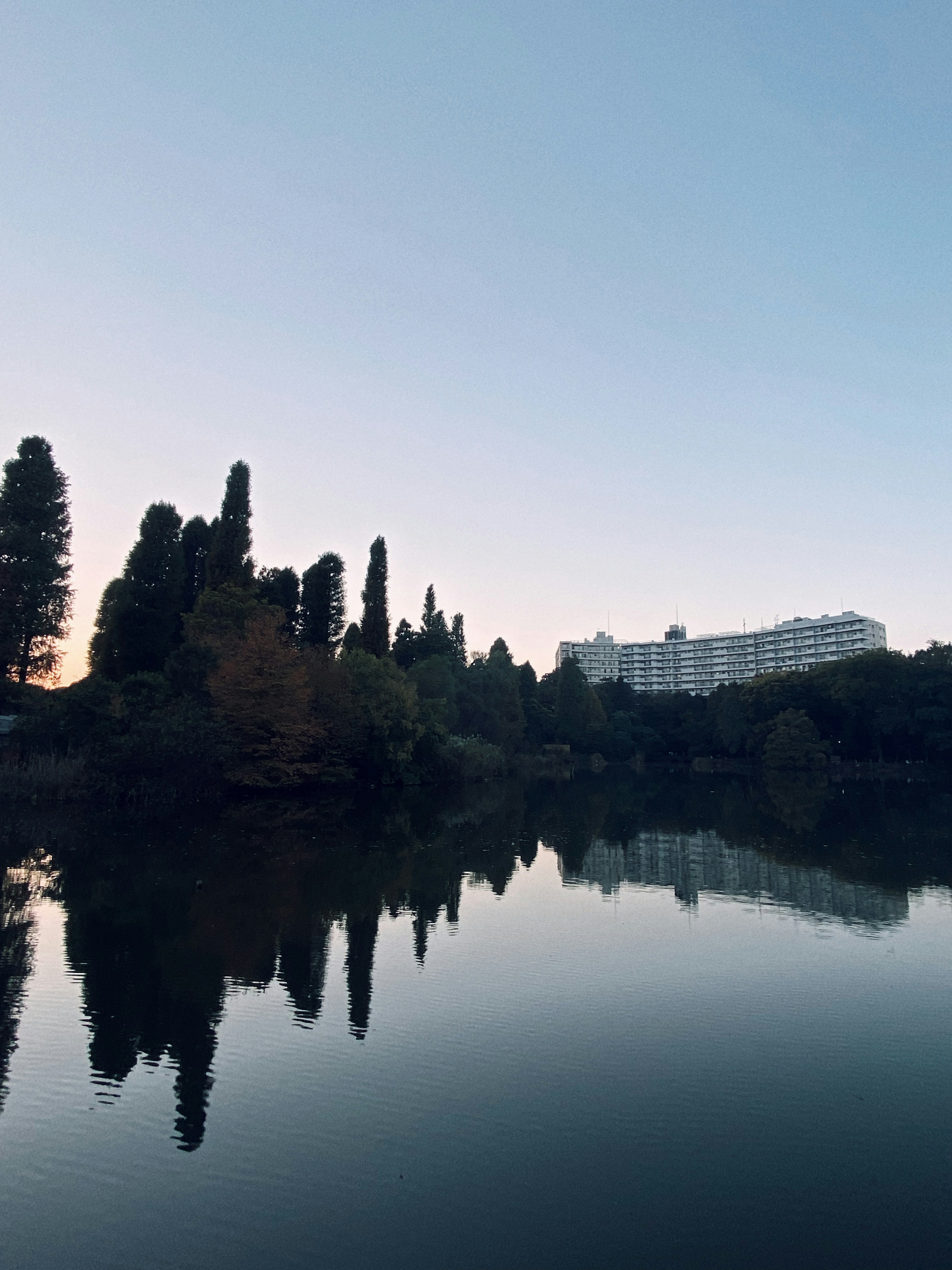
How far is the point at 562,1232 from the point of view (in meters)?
6.25

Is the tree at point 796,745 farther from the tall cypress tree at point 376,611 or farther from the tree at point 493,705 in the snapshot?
the tall cypress tree at point 376,611

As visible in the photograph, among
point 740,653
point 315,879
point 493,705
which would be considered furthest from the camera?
point 740,653

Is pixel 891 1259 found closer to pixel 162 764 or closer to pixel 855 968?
pixel 855 968

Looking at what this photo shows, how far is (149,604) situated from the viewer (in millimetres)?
54531

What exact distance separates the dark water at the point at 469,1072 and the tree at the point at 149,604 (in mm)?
33565

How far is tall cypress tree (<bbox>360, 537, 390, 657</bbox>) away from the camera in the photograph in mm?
69938

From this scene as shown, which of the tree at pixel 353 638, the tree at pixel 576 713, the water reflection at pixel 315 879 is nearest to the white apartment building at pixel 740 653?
the tree at pixel 576 713

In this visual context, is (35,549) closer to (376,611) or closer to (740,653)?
(376,611)

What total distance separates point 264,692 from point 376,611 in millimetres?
28383

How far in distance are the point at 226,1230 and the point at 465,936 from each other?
972 cm

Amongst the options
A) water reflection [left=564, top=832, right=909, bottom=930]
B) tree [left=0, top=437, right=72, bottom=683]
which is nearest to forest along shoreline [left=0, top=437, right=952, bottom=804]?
tree [left=0, top=437, right=72, bottom=683]

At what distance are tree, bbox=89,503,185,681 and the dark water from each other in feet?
110

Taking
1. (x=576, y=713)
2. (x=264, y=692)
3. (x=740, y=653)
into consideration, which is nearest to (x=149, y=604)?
(x=264, y=692)

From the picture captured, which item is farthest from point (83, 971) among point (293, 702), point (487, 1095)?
point (293, 702)
